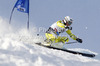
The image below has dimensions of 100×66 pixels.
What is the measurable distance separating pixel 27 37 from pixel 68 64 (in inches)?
268

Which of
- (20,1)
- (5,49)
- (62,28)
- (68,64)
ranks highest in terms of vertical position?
(20,1)

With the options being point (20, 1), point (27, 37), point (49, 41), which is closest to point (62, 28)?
point (49, 41)

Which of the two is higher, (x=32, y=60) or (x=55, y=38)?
(x=55, y=38)

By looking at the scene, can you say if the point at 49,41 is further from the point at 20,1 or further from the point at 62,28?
the point at 20,1

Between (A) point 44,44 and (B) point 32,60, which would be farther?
(A) point 44,44

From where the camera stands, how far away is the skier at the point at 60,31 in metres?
8.71

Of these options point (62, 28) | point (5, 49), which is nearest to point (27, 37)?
point (62, 28)

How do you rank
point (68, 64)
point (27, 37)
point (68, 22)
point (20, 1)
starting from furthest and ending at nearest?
point (20, 1) < point (27, 37) < point (68, 22) < point (68, 64)

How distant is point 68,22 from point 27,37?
112 inches

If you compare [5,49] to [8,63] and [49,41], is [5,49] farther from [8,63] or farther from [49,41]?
[49,41]

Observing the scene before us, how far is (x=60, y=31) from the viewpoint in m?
8.96

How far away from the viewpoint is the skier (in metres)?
8.71

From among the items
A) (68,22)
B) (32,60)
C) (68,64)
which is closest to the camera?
Result: (32,60)

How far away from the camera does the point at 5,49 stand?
3689 mm
